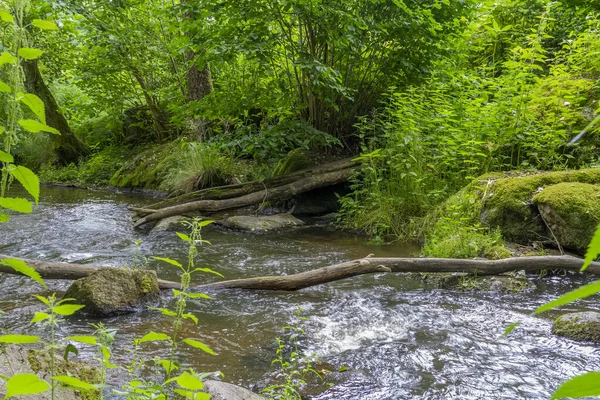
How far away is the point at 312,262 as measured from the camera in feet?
19.2

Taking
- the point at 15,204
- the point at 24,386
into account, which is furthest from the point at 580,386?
the point at 15,204

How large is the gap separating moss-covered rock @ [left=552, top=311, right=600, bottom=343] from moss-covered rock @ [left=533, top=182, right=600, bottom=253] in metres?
1.68

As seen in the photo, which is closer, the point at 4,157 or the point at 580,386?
the point at 580,386

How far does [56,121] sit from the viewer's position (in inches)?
634

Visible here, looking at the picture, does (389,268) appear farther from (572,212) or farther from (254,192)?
(254,192)

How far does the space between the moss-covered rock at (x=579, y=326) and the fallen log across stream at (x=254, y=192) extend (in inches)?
188

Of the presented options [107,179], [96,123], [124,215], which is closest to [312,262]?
[124,215]

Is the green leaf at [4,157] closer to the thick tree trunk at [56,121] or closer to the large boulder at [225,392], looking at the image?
the large boulder at [225,392]

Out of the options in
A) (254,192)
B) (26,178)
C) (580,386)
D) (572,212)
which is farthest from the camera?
(254,192)

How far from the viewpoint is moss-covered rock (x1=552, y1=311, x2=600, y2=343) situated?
362 cm

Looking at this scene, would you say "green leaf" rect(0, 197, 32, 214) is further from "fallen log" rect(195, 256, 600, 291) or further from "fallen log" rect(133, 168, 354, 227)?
"fallen log" rect(133, 168, 354, 227)

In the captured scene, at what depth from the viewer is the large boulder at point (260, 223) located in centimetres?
791

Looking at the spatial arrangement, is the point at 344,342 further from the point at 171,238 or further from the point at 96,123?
the point at 96,123

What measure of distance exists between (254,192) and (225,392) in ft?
21.1
